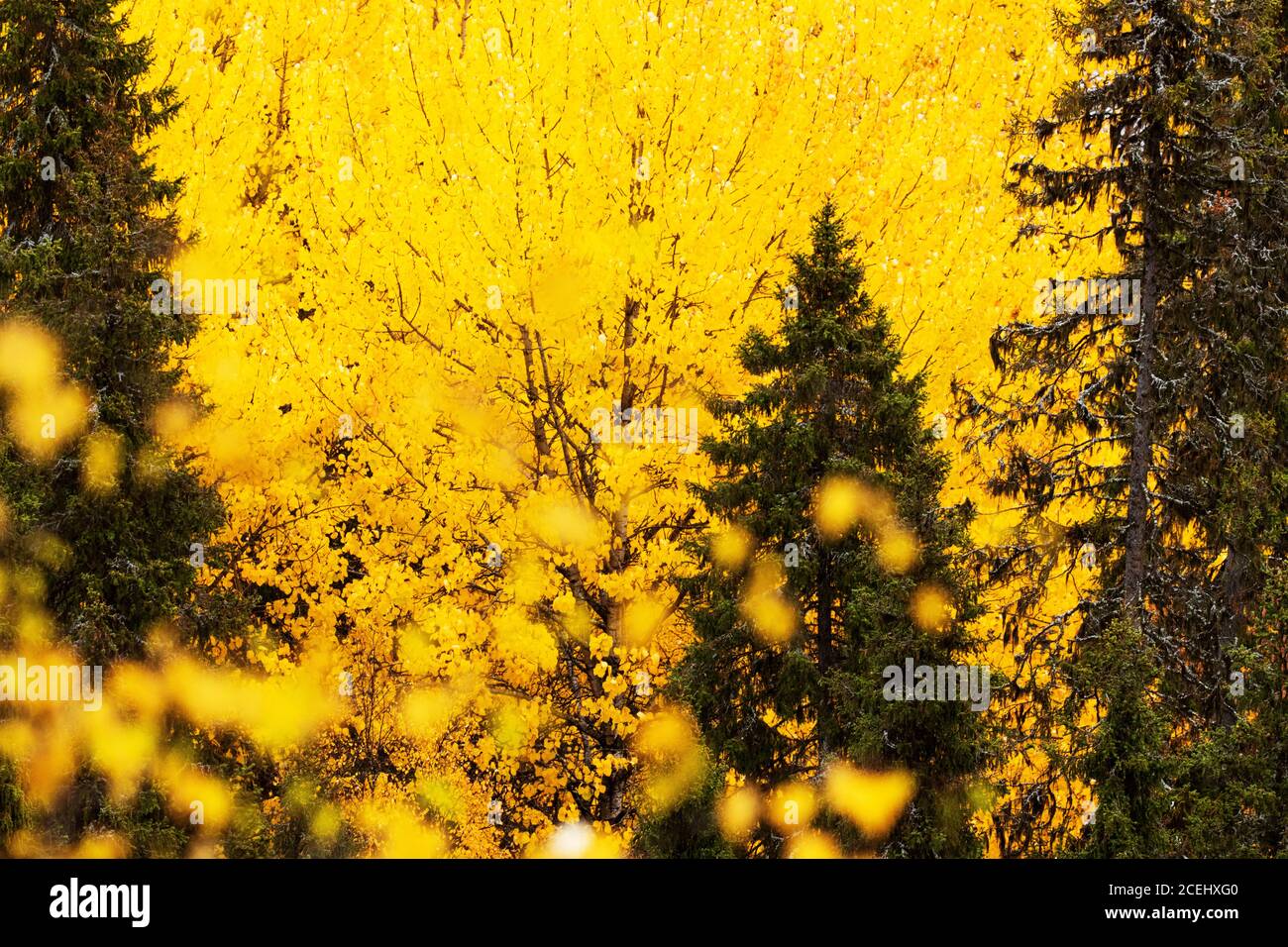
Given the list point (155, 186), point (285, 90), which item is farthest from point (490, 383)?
point (285, 90)

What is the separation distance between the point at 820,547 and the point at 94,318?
6.55 metres

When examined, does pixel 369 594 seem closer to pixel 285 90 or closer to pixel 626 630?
pixel 626 630

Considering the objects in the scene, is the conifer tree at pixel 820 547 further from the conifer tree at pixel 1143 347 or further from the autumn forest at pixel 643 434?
the conifer tree at pixel 1143 347

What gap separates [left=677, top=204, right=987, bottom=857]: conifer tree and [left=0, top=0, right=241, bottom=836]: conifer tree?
15.7 ft

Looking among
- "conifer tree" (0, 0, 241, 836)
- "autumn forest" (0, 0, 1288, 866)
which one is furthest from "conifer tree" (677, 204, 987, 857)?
"conifer tree" (0, 0, 241, 836)

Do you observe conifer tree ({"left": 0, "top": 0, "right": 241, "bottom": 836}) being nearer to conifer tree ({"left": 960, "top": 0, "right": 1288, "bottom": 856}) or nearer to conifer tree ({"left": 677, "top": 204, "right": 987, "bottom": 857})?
conifer tree ({"left": 677, "top": 204, "right": 987, "bottom": 857})

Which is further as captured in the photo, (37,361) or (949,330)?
(949,330)

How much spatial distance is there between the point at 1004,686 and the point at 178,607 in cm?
734

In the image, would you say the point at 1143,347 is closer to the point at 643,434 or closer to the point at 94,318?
the point at 643,434

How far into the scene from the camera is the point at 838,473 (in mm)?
13508

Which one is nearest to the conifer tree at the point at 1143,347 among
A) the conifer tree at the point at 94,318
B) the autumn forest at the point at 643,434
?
the autumn forest at the point at 643,434

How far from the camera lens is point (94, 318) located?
13.8m

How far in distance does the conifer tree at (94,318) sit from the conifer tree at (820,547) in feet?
15.7
